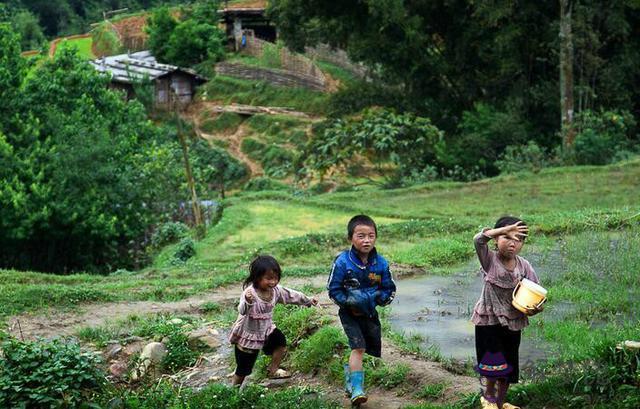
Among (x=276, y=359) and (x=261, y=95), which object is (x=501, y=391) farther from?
(x=261, y=95)

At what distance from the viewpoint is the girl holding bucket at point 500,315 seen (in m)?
5.64

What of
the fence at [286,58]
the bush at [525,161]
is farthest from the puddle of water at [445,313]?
the fence at [286,58]

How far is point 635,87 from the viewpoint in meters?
24.7

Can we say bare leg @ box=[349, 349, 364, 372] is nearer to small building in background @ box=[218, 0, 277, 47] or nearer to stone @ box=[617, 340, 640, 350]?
stone @ box=[617, 340, 640, 350]

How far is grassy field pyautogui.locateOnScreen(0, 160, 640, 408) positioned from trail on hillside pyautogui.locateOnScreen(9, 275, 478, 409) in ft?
0.46

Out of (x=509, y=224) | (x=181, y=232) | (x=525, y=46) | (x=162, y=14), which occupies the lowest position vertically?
(x=181, y=232)

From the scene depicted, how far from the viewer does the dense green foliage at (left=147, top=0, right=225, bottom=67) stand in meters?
44.3

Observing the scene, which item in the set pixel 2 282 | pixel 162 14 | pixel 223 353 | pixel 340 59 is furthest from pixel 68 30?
pixel 223 353

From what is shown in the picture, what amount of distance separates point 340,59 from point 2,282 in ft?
97.1

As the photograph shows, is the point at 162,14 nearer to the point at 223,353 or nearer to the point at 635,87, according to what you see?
the point at 635,87

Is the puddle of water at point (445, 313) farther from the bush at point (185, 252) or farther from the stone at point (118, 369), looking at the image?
the bush at point (185, 252)

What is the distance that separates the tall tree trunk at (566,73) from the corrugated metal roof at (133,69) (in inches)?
837

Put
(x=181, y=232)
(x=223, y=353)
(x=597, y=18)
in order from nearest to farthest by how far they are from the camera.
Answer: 1. (x=223, y=353)
2. (x=181, y=232)
3. (x=597, y=18)

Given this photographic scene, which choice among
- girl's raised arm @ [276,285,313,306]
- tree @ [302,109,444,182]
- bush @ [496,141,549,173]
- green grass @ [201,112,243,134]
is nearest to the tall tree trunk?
bush @ [496,141,549,173]
